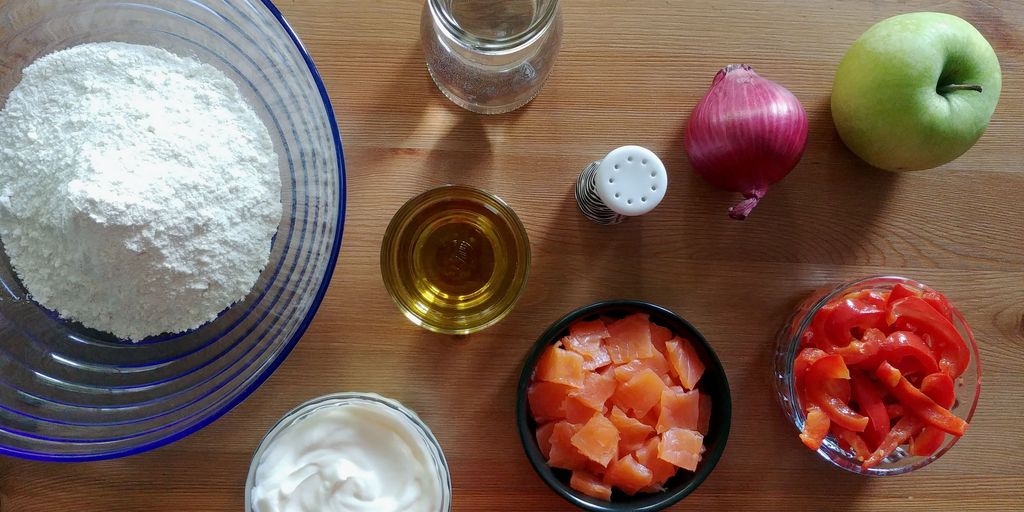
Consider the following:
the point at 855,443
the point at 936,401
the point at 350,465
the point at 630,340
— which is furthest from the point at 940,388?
the point at 350,465

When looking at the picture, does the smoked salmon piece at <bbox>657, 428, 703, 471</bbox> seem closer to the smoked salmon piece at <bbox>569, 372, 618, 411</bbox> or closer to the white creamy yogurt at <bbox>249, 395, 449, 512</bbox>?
the smoked salmon piece at <bbox>569, 372, 618, 411</bbox>

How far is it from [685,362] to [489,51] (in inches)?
19.8

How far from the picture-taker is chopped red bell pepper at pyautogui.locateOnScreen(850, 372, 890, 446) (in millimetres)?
944

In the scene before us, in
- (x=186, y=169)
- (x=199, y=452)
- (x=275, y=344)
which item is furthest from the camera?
(x=199, y=452)

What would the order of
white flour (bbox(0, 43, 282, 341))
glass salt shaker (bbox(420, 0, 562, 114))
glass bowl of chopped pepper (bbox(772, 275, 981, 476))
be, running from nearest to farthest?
white flour (bbox(0, 43, 282, 341)) < glass salt shaker (bbox(420, 0, 562, 114)) < glass bowl of chopped pepper (bbox(772, 275, 981, 476))

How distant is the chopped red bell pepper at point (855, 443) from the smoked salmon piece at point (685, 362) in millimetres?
222

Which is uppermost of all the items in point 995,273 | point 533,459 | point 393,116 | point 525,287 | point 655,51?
point 393,116

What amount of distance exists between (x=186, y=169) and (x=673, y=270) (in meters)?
0.68

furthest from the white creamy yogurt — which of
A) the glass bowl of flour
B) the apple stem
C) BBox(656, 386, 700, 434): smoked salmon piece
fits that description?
the apple stem

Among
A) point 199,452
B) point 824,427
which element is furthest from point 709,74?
point 199,452

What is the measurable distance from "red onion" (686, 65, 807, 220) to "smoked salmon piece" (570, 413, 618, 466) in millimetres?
340

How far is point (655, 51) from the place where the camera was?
1007 mm

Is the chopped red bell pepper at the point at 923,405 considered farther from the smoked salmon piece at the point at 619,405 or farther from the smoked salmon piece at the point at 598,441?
the smoked salmon piece at the point at 598,441

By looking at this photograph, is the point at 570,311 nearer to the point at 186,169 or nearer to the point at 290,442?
the point at 290,442
